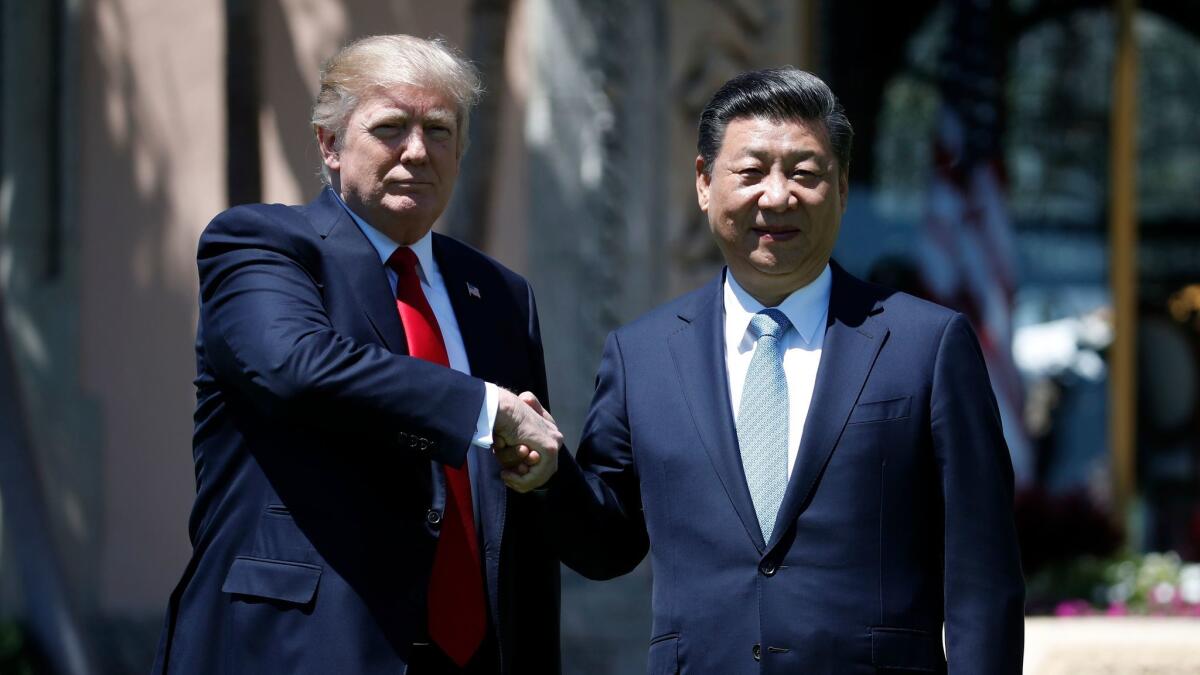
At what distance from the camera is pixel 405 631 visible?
3.22m

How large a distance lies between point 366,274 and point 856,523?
44.3 inches

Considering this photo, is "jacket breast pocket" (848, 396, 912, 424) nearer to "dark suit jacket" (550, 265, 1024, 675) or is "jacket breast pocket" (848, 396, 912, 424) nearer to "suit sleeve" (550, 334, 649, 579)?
"dark suit jacket" (550, 265, 1024, 675)

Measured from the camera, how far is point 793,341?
3.33 metres

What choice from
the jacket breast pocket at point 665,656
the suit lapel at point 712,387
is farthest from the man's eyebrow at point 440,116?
the jacket breast pocket at point 665,656

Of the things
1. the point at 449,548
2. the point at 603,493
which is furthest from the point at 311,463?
the point at 603,493

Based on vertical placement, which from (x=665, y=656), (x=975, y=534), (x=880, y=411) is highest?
(x=880, y=411)

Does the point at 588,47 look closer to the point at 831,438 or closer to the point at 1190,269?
the point at 1190,269

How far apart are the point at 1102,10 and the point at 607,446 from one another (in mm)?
6293

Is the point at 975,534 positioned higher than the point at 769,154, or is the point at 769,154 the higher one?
the point at 769,154

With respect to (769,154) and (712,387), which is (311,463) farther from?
(769,154)

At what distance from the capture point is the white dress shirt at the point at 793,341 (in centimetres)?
325

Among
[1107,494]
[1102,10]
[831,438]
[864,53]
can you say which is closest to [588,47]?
[864,53]

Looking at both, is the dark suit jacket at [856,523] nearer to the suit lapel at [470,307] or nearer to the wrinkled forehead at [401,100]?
the suit lapel at [470,307]

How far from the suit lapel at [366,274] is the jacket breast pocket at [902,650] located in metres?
1.13
